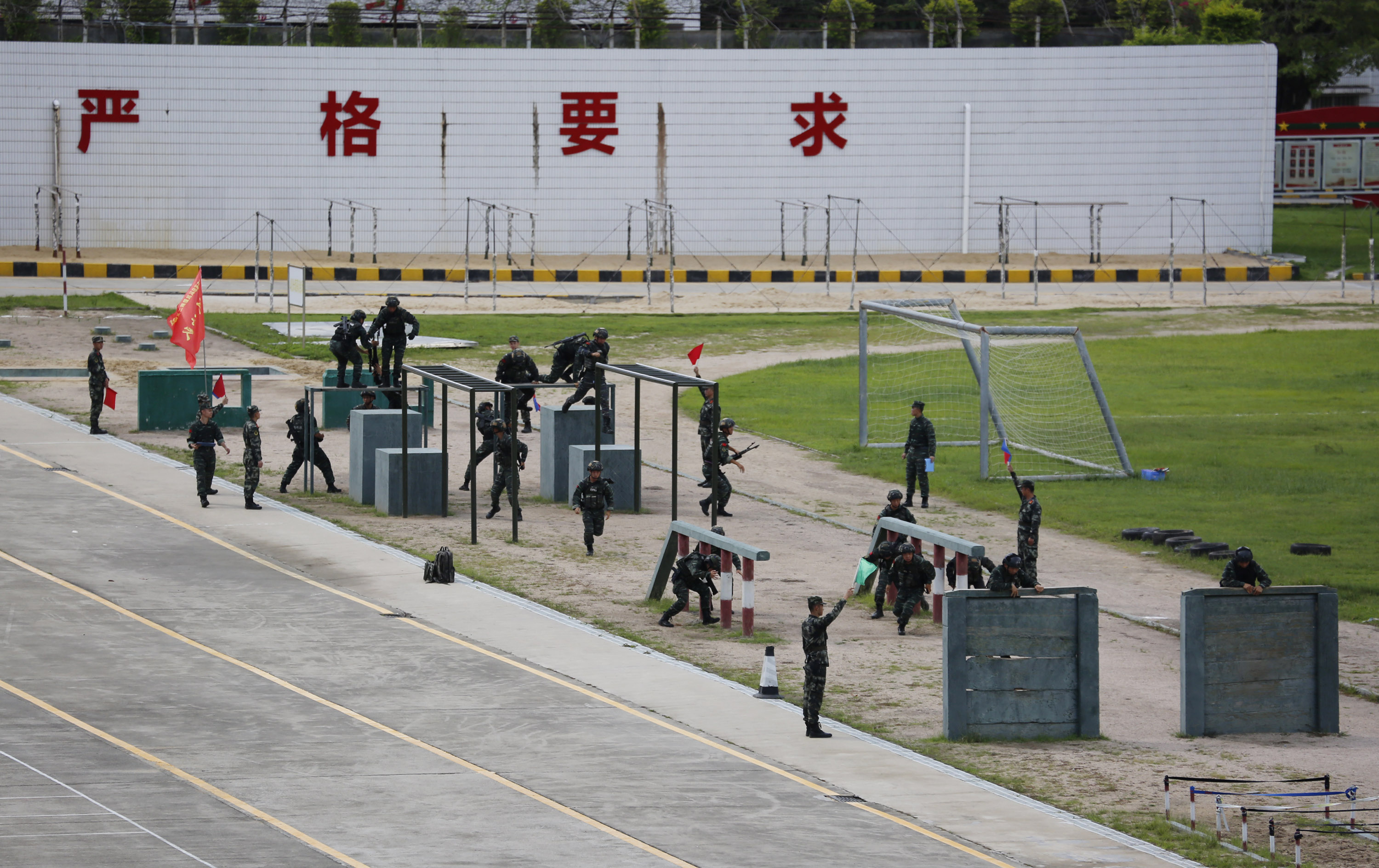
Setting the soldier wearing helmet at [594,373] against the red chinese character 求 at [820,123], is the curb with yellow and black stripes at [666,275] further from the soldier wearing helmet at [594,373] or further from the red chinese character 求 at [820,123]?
the soldier wearing helmet at [594,373]

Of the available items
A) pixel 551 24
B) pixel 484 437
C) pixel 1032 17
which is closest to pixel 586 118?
pixel 551 24

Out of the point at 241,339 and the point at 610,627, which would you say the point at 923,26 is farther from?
the point at 610,627

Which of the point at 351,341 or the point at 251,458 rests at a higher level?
the point at 351,341

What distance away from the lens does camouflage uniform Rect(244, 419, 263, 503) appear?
80.4ft

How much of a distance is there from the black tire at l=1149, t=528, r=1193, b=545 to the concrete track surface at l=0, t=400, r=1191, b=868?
8817 mm

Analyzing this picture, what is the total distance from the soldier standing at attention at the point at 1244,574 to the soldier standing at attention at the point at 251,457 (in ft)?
44.4

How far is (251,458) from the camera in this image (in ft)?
81.0

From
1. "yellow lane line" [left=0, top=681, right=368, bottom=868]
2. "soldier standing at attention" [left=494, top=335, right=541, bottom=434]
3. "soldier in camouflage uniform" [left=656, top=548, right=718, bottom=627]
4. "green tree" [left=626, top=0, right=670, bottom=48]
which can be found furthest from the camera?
"green tree" [left=626, top=0, right=670, bottom=48]

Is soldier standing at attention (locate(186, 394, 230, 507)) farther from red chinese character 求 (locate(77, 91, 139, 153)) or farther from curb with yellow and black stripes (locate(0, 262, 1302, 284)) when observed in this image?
red chinese character 求 (locate(77, 91, 139, 153))

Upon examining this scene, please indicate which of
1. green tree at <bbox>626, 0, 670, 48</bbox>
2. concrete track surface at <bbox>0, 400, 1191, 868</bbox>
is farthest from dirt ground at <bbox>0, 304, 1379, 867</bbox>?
green tree at <bbox>626, 0, 670, 48</bbox>

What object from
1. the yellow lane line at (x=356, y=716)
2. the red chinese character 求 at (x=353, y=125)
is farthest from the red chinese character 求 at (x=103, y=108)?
the yellow lane line at (x=356, y=716)

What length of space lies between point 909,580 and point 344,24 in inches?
1542

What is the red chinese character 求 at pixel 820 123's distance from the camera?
53188 mm

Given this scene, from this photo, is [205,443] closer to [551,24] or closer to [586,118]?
[586,118]
